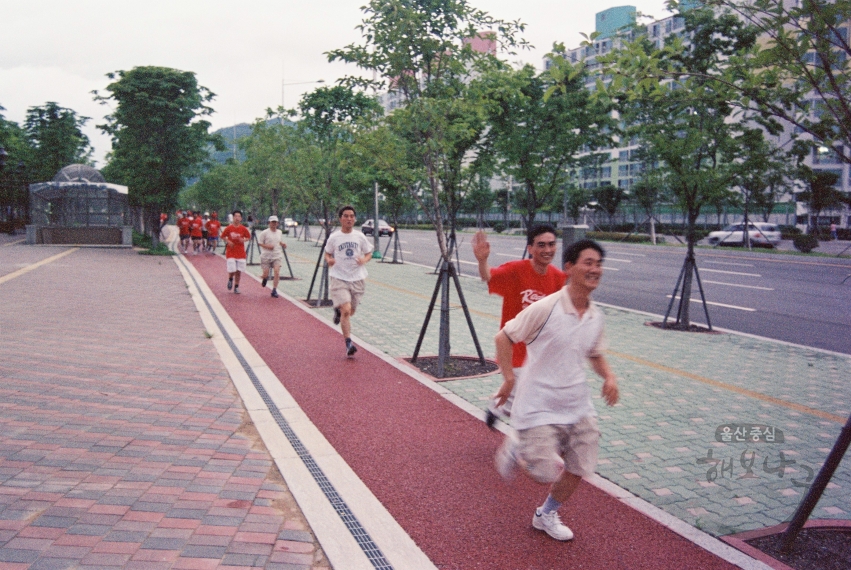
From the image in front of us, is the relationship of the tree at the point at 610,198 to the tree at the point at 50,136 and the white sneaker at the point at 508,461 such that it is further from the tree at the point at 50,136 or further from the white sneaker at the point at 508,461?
the white sneaker at the point at 508,461

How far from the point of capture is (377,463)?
4.80 meters

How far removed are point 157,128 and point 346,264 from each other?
2446 centimetres

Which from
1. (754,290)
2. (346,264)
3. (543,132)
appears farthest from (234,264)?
(754,290)

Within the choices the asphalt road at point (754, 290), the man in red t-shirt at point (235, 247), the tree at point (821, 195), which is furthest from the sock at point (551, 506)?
the tree at point (821, 195)

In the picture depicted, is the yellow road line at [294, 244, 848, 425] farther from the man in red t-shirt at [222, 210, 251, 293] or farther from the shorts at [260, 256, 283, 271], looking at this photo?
the man in red t-shirt at [222, 210, 251, 293]

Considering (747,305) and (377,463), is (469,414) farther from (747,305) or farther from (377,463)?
(747,305)

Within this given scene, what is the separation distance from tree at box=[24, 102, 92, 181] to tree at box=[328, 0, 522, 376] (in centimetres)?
4060

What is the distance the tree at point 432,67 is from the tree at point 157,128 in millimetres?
23324

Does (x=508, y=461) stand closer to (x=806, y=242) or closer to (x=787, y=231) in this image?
(x=806, y=242)

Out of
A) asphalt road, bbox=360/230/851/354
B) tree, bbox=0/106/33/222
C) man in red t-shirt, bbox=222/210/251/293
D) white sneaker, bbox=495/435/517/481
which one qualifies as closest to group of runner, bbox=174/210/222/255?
asphalt road, bbox=360/230/851/354

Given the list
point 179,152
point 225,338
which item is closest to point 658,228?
point 179,152

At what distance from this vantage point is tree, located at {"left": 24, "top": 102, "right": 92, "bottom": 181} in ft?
138

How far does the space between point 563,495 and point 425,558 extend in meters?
0.81

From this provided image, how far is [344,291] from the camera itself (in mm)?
8750
